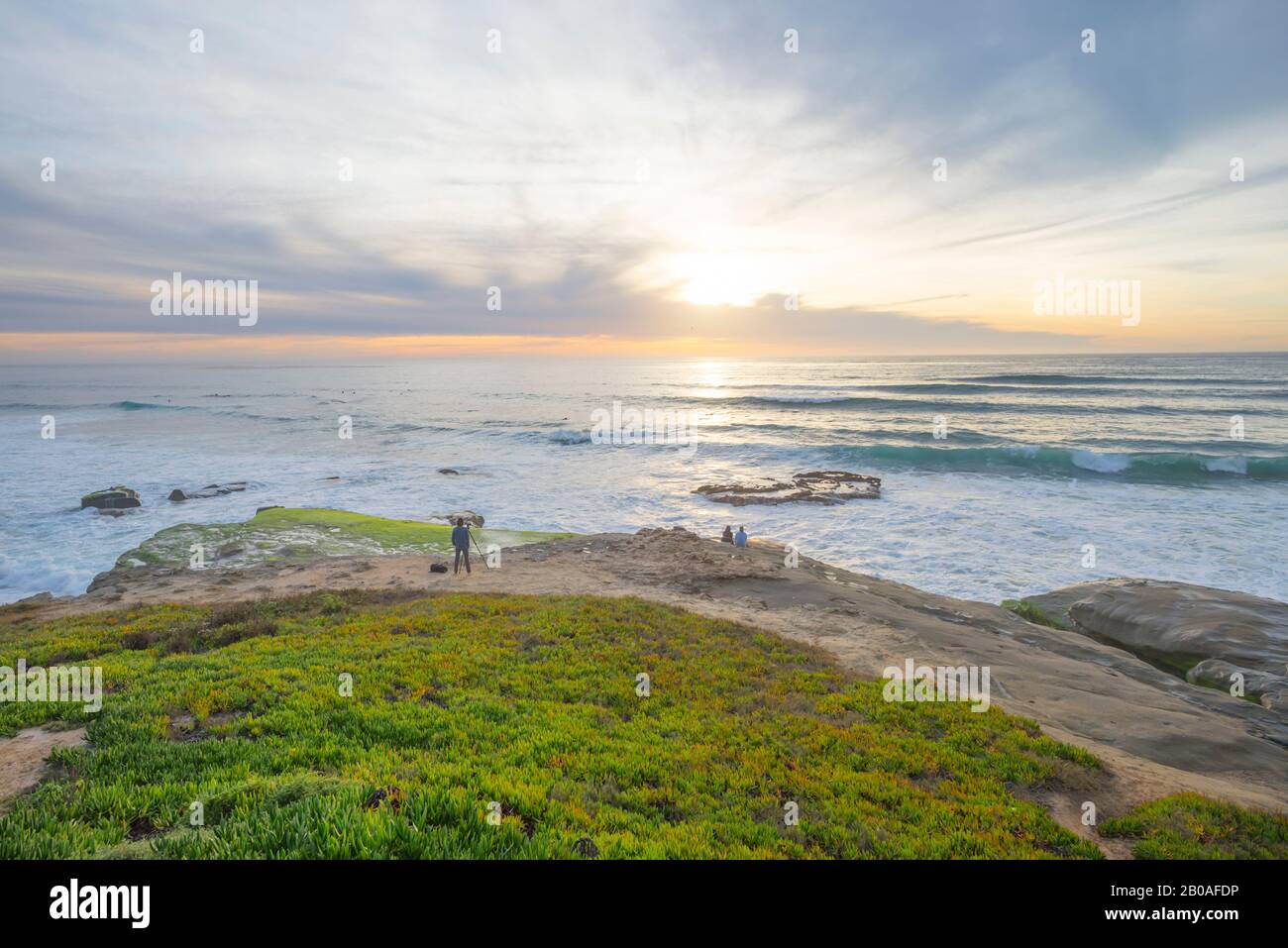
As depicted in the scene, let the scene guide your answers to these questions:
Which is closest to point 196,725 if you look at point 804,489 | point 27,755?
point 27,755

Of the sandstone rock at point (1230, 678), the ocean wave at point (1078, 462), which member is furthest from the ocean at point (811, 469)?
the sandstone rock at point (1230, 678)

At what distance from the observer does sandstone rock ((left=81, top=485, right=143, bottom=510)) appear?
3219 cm

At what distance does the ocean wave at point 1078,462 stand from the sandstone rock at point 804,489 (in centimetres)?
903

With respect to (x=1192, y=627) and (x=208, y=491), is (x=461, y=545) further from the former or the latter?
(x=208, y=491)

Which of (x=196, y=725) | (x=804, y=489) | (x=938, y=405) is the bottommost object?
(x=196, y=725)

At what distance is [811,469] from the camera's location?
4869 cm

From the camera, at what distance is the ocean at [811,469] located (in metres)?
26.2

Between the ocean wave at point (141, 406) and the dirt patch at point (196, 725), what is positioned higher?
the ocean wave at point (141, 406)

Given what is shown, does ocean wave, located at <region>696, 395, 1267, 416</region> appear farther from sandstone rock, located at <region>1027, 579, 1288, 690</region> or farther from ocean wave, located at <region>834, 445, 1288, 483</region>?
sandstone rock, located at <region>1027, 579, 1288, 690</region>

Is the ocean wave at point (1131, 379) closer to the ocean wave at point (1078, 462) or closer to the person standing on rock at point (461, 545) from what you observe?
the ocean wave at point (1078, 462)

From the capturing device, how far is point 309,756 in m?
7.10

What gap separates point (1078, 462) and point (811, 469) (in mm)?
20187
